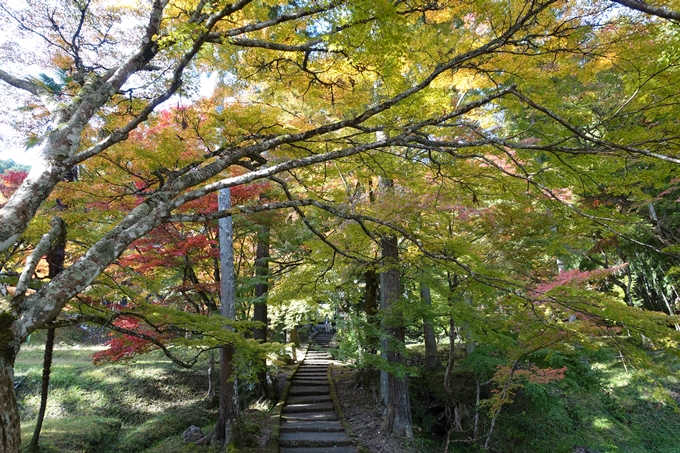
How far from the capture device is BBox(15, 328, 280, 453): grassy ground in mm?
7137

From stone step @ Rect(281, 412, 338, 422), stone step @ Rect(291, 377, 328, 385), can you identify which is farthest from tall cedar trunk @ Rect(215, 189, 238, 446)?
stone step @ Rect(291, 377, 328, 385)

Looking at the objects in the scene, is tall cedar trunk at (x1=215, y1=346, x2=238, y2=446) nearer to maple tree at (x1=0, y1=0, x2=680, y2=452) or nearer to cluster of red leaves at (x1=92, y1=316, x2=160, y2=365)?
cluster of red leaves at (x1=92, y1=316, x2=160, y2=365)

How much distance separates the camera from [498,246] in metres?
7.23

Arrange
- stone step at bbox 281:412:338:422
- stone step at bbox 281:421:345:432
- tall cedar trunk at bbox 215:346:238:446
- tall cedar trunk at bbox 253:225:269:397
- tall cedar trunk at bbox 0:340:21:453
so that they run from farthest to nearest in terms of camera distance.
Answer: tall cedar trunk at bbox 253:225:269:397 → stone step at bbox 281:412:338:422 → stone step at bbox 281:421:345:432 → tall cedar trunk at bbox 215:346:238:446 → tall cedar trunk at bbox 0:340:21:453

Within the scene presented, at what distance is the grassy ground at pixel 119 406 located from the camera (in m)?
7.14

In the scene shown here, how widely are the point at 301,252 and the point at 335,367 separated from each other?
6900 millimetres

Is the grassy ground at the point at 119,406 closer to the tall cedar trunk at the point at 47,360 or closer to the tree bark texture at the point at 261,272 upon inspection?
the tall cedar trunk at the point at 47,360

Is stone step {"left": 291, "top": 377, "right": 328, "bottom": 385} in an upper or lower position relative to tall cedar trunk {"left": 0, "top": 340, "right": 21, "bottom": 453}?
lower

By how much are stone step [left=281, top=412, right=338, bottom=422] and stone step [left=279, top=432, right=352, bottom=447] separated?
2.69ft

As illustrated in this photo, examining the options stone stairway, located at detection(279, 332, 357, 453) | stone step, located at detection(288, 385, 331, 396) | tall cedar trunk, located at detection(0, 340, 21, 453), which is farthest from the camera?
stone step, located at detection(288, 385, 331, 396)

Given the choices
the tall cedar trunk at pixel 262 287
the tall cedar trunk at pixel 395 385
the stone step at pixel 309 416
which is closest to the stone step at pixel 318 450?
the tall cedar trunk at pixel 395 385

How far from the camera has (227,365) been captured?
637cm

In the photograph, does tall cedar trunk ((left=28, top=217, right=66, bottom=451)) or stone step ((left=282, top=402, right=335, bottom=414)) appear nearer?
tall cedar trunk ((left=28, top=217, right=66, bottom=451))

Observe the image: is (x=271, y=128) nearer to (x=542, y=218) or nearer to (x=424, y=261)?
(x=424, y=261)
